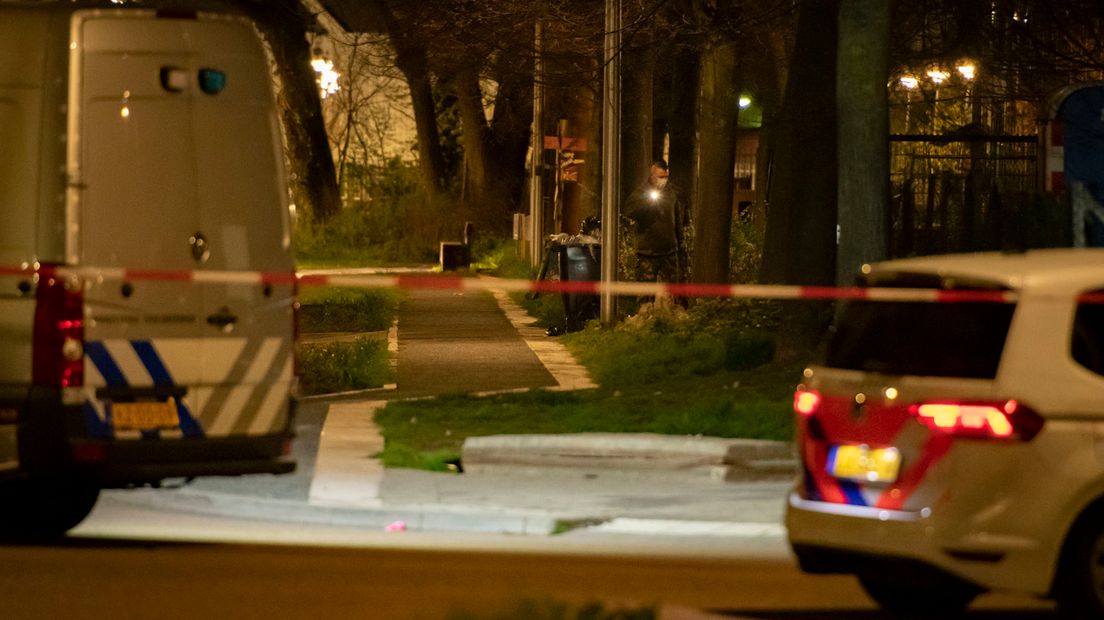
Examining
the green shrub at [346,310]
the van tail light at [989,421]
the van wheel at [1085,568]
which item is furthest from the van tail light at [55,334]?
the green shrub at [346,310]

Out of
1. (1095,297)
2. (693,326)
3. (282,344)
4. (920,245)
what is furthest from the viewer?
(693,326)

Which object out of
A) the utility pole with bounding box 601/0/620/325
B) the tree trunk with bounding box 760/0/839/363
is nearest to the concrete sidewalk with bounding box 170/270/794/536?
the tree trunk with bounding box 760/0/839/363

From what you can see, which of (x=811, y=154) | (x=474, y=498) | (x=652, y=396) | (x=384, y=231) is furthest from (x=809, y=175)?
(x=384, y=231)

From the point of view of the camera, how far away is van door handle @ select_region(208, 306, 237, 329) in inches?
413

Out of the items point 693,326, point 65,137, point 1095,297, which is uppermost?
point 65,137

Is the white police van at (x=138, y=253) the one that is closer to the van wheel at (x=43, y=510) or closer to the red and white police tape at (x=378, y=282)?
the red and white police tape at (x=378, y=282)

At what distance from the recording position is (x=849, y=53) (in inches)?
661

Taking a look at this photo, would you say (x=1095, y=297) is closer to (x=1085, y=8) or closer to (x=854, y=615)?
(x=854, y=615)

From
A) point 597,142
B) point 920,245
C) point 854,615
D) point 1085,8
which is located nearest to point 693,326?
point 920,245

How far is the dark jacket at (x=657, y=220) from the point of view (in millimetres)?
24750

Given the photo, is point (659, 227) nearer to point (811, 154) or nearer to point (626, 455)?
point (811, 154)

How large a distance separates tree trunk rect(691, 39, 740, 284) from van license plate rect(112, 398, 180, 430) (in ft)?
48.2

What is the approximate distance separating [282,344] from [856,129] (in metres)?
7.44

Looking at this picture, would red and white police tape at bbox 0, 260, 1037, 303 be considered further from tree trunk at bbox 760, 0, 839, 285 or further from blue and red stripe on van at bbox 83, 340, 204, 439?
tree trunk at bbox 760, 0, 839, 285
